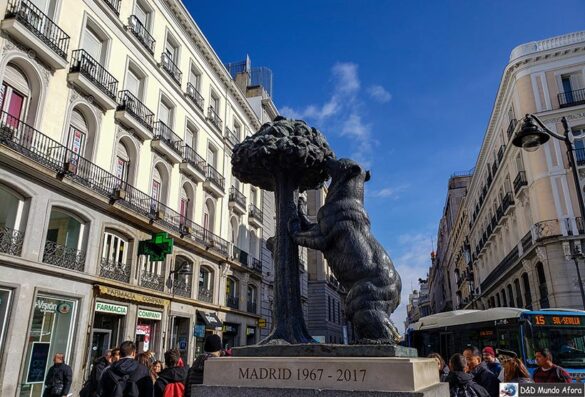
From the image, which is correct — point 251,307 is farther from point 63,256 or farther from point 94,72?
point 94,72

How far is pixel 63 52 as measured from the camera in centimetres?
1439

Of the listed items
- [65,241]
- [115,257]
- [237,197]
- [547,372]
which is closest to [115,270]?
[115,257]

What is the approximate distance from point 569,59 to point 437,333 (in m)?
18.4

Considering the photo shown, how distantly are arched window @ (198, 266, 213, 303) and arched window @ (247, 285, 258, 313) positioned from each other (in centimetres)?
493

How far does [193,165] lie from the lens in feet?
73.3

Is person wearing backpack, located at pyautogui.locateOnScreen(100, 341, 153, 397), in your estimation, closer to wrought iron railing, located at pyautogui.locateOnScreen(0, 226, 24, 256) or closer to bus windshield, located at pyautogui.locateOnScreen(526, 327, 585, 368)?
wrought iron railing, located at pyautogui.locateOnScreen(0, 226, 24, 256)

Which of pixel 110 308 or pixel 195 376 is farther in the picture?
pixel 110 308

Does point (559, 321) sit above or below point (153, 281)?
below

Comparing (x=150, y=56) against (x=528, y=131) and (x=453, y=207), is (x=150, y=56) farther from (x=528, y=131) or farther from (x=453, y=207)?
(x=453, y=207)

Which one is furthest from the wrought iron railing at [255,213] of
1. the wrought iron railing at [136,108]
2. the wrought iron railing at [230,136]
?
the wrought iron railing at [136,108]

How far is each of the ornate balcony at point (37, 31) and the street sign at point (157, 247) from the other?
7069 millimetres

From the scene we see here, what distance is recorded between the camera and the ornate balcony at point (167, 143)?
63.8ft

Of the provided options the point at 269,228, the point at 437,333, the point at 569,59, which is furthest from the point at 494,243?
the point at 437,333

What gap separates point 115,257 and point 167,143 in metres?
6.07
